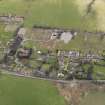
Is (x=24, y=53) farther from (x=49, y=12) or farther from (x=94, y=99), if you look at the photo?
(x=94, y=99)

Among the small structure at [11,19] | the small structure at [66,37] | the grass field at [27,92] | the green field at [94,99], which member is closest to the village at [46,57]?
the small structure at [66,37]

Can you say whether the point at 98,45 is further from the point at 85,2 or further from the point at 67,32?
the point at 85,2

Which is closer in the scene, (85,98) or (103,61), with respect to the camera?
(85,98)

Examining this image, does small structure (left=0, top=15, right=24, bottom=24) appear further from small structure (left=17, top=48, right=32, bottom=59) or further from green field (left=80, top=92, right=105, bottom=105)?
green field (left=80, top=92, right=105, bottom=105)

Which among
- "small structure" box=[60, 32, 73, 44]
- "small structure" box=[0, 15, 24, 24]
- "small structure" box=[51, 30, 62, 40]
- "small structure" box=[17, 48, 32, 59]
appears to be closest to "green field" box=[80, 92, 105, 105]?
"small structure" box=[60, 32, 73, 44]

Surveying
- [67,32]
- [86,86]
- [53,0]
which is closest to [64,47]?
[67,32]

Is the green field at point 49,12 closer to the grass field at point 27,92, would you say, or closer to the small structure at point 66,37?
the small structure at point 66,37
